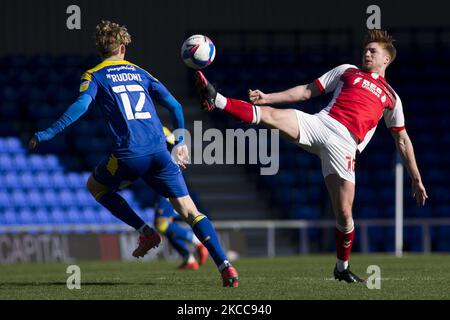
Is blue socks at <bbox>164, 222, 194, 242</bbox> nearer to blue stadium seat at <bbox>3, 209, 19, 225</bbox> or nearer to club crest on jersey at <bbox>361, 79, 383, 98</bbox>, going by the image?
club crest on jersey at <bbox>361, 79, 383, 98</bbox>

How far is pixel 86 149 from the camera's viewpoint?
21016mm

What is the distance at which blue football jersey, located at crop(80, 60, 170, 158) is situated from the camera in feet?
27.3

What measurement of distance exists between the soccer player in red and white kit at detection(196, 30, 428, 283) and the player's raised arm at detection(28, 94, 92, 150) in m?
0.90

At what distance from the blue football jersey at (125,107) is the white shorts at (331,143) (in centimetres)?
119

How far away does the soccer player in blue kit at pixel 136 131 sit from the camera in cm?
831

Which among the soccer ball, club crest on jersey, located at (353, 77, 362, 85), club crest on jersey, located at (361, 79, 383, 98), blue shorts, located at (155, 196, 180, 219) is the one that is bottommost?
blue shorts, located at (155, 196, 180, 219)

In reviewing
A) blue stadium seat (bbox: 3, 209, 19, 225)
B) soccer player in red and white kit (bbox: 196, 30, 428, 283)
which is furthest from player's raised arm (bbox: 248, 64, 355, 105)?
blue stadium seat (bbox: 3, 209, 19, 225)

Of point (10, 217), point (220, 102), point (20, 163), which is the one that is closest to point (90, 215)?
point (10, 217)

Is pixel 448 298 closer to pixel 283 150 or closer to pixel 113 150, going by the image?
pixel 113 150

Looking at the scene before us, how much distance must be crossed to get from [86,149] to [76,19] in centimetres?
260

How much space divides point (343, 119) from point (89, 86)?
6.89 ft

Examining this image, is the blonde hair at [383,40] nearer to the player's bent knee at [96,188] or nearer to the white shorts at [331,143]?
the white shorts at [331,143]
